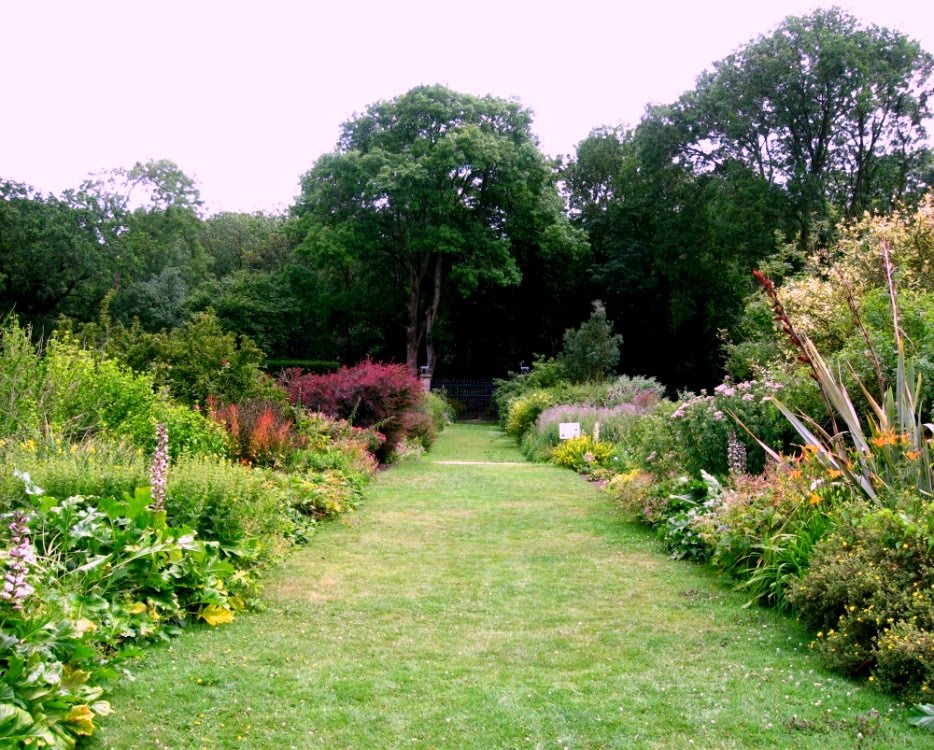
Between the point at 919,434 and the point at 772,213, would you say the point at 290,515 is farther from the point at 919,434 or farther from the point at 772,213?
the point at 772,213

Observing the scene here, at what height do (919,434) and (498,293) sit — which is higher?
(498,293)

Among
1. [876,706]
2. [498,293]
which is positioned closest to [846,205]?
[498,293]

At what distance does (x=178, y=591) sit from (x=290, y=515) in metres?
2.70

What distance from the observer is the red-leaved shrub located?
13570mm

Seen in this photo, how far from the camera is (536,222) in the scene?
30.2 m

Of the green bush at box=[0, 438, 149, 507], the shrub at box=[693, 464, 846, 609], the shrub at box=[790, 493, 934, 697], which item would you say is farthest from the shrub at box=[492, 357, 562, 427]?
the shrub at box=[790, 493, 934, 697]

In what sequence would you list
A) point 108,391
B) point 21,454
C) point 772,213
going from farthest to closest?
point 772,213
point 108,391
point 21,454

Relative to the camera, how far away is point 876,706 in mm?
3650

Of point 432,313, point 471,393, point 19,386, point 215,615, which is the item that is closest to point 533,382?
point 432,313

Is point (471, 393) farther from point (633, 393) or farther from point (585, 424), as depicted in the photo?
point (585, 424)

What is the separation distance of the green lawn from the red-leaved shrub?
663 centimetres

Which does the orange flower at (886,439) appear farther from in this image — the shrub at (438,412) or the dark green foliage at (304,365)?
the dark green foliage at (304,365)

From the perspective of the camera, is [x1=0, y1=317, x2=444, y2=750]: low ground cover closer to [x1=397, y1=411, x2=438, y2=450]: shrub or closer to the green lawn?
the green lawn

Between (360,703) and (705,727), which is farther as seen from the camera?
(360,703)
